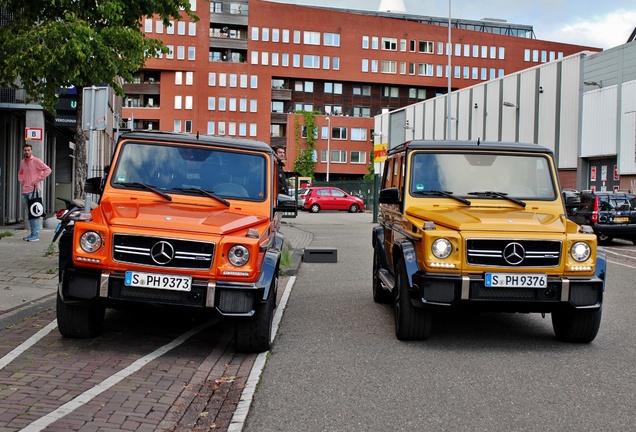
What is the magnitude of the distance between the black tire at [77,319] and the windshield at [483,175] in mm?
3583

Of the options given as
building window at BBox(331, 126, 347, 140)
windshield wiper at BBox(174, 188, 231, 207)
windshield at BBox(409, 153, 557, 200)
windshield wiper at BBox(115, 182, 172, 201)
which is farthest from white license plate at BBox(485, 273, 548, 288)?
building window at BBox(331, 126, 347, 140)

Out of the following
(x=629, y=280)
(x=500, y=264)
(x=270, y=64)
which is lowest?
(x=629, y=280)

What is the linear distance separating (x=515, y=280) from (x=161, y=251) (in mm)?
3116

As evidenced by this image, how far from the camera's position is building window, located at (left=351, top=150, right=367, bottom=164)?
3608 inches

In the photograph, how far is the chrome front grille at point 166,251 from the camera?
6.38 m

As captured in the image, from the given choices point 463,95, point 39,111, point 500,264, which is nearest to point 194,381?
point 500,264

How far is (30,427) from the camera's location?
4566mm

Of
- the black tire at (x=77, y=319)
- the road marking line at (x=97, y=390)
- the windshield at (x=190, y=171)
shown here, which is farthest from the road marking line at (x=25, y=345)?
the windshield at (x=190, y=171)

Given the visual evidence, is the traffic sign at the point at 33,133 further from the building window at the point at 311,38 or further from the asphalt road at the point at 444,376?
the building window at the point at 311,38

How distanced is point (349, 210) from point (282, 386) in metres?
44.5

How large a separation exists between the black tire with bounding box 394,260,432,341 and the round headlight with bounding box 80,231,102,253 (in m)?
2.78

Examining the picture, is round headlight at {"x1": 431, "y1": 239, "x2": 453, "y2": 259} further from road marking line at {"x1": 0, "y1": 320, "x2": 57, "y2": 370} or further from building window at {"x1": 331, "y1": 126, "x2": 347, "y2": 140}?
building window at {"x1": 331, "y1": 126, "x2": 347, "y2": 140}

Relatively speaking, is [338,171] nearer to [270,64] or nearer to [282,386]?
[270,64]

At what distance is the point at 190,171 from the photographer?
789 cm
